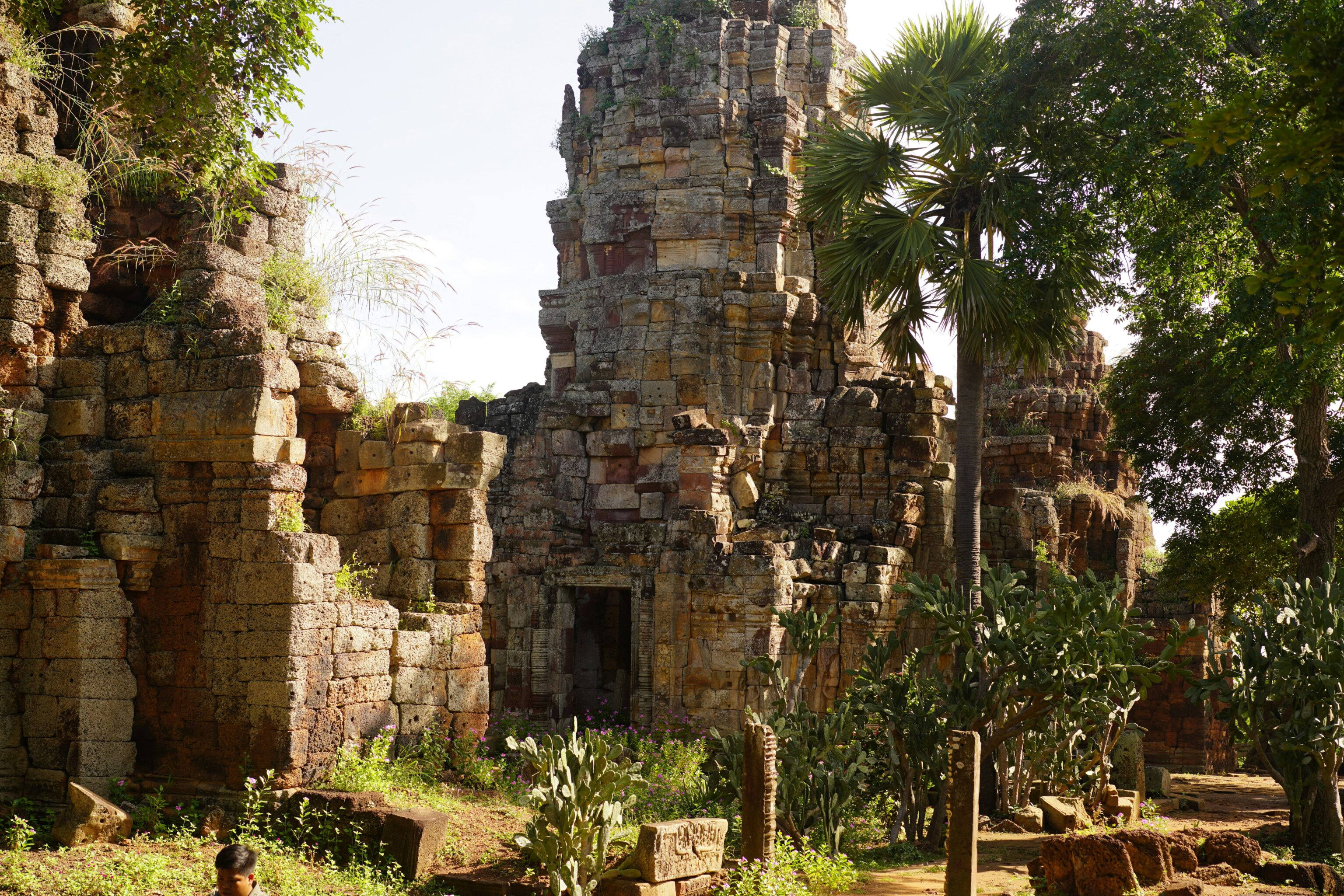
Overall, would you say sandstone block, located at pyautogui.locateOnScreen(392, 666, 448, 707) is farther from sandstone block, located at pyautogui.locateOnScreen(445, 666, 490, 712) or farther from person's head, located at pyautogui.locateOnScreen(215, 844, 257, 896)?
person's head, located at pyautogui.locateOnScreen(215, 844, 257, 896)

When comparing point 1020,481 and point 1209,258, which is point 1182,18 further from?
point 1020,481

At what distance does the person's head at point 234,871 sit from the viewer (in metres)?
5.63

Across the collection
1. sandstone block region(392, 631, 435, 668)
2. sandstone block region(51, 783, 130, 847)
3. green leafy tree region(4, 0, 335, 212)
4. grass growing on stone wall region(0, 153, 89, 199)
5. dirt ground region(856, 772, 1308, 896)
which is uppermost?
green leafy tree region(4, 0, 335, 212)

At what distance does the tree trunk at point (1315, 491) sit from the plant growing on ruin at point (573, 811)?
30.2 feet

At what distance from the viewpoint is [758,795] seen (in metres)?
8.72

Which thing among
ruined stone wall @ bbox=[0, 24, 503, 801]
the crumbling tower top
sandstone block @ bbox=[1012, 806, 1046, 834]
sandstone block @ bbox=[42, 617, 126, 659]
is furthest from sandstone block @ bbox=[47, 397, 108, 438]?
the crumbling tower top

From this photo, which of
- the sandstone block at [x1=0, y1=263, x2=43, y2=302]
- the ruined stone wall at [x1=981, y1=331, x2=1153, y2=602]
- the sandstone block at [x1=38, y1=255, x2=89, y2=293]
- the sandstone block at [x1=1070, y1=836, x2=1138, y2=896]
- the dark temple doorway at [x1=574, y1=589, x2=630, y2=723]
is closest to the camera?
the sandstone block at [x1=1070, y1=836, x2=1138, y2=896]

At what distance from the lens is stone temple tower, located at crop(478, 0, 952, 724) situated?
15438mm

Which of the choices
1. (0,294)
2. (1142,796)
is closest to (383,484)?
(0,294)

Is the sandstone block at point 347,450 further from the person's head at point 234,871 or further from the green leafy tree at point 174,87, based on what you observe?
the person's head at point 234,871

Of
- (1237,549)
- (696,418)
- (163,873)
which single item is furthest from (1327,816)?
(163,873)

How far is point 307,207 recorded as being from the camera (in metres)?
11.4

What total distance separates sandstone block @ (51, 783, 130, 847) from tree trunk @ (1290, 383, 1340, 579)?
12.2 meters

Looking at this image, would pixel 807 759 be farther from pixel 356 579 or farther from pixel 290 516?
pixel 290 516
